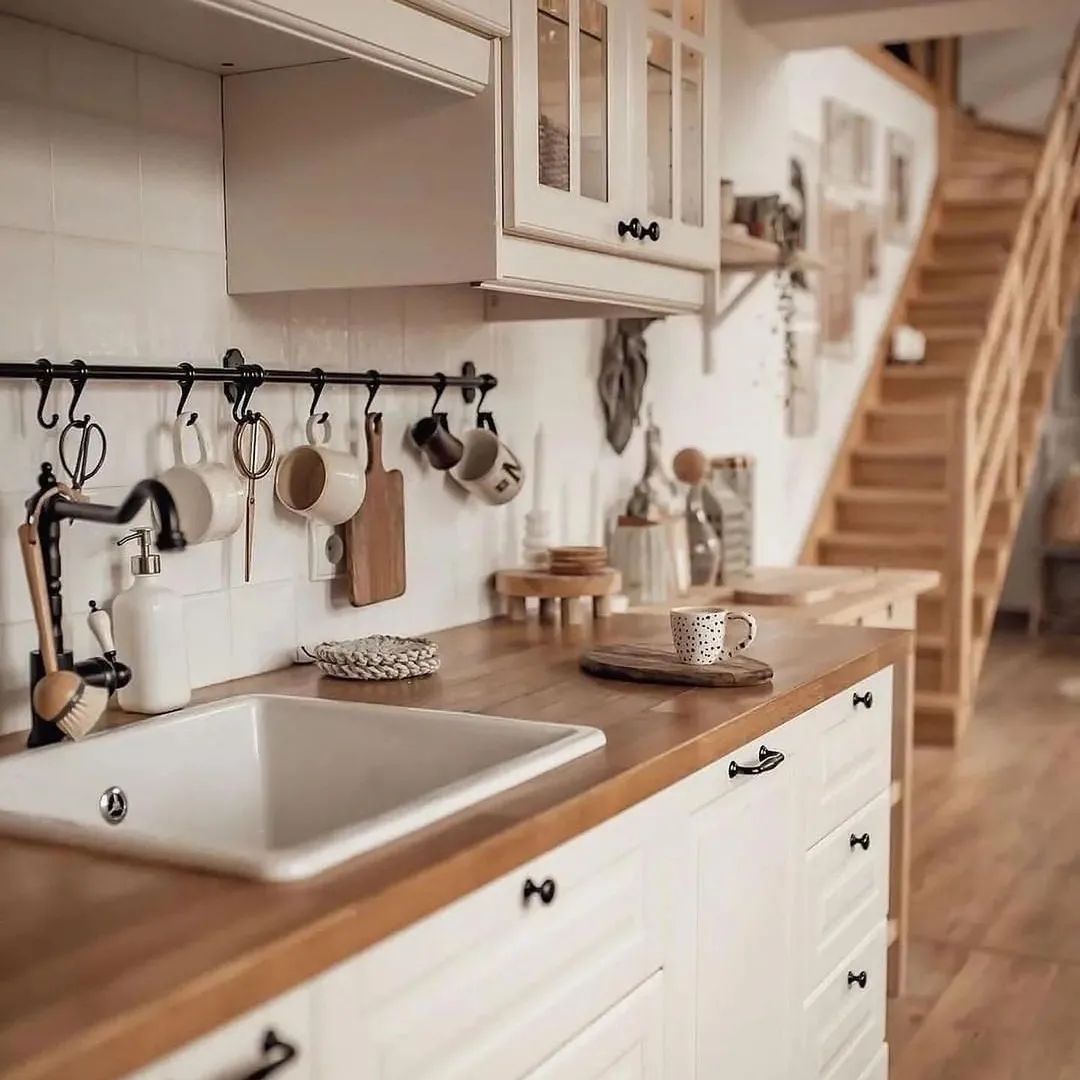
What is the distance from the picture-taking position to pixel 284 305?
2264 mm

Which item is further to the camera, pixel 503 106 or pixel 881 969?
pixel 881 969

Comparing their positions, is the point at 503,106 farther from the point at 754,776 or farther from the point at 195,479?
the point at 754,776

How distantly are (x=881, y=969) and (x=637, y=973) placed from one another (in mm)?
1106

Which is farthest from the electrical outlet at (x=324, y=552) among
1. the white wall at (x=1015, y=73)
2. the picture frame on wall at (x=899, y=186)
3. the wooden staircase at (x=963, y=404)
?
the white wall at (x=1015, y=73)

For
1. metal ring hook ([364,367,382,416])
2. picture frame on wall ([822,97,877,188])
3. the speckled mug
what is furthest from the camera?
picture frame on wall ([822,97,877,188])

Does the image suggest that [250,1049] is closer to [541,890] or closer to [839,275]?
[541,890]

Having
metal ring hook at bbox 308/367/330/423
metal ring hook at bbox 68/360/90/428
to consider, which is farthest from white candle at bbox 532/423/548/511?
metal ring hook at bbox 68/360/90/428

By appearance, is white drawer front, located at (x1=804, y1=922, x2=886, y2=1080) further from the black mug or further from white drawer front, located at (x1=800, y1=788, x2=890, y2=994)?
the black mug

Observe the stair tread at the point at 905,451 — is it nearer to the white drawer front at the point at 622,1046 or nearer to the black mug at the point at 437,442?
the black mug at the point at 437,442

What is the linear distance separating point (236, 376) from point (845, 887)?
128 centimetres

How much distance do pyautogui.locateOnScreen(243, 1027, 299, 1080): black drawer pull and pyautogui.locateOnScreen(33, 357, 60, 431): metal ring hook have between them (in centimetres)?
98

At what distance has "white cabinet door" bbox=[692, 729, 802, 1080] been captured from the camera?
1877 mm

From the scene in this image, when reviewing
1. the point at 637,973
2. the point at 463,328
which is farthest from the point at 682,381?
the point at 637,973

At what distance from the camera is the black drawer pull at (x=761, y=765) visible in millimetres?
1912
